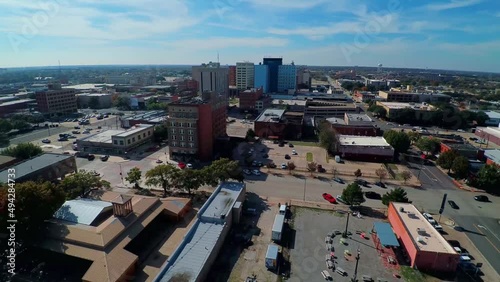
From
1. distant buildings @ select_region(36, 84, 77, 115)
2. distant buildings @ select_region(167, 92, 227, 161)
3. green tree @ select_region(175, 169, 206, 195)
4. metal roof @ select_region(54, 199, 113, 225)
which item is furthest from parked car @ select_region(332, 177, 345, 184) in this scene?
distant buildings @ select_region(36, 84, 77, 115)

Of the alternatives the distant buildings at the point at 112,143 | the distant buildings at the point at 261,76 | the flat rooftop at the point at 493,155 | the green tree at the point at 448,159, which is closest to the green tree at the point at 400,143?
the green tree at the point at 448,159

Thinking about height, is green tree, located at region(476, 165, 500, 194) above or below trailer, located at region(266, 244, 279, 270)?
above

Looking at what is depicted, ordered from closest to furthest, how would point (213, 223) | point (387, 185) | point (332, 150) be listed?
point (213, 223) → point (387, 185) → point (332, 150)

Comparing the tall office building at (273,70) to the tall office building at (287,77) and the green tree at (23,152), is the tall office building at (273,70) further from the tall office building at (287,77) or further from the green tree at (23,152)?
the green tree at (23,152)

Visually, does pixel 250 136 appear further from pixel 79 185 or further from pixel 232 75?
pixel 232 75

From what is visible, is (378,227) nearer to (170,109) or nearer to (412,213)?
(412,213)

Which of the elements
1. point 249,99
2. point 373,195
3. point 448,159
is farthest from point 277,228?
point 249,99

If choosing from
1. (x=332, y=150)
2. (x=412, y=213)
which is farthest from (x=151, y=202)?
(x=332, y=150)

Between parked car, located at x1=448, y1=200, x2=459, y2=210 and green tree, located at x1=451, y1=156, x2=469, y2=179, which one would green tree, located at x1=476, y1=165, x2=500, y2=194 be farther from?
parked car, located at x1=448, y1=200, x2=459, y2=210
